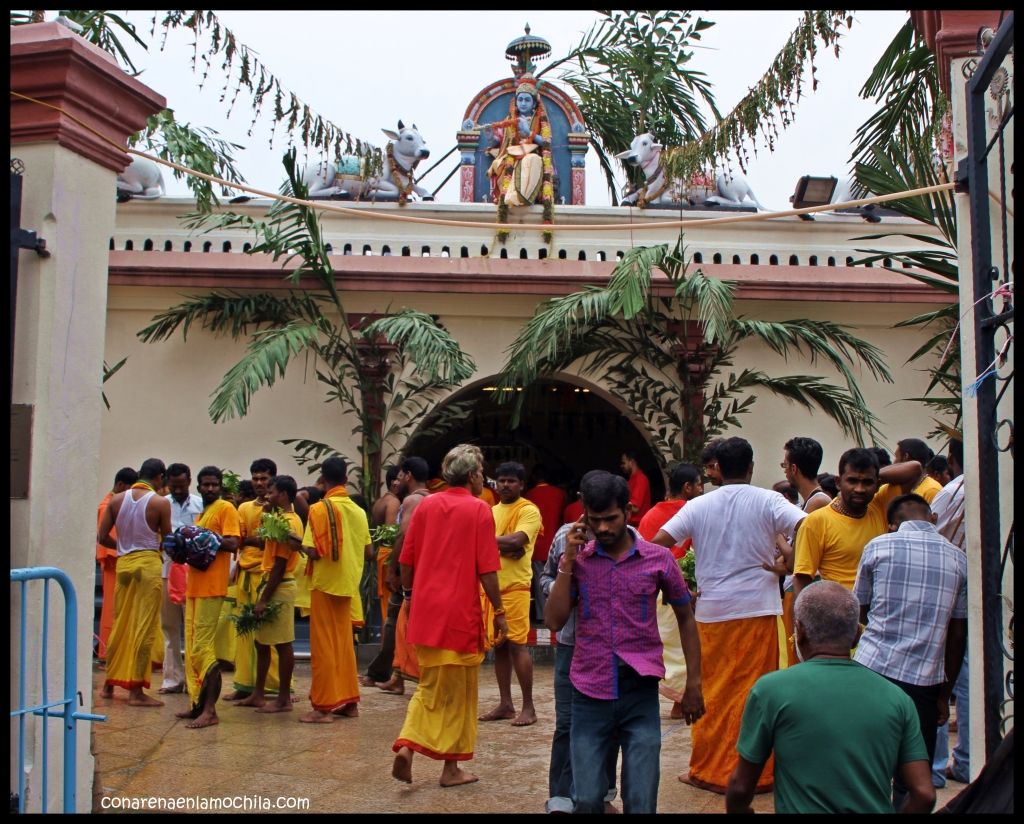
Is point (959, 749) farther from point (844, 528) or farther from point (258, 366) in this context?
point (258, 366)

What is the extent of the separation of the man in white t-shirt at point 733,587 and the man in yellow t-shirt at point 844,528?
0.47 feet

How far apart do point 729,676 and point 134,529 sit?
464 cm

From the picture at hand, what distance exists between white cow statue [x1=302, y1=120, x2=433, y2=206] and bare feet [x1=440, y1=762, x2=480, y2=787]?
7904 millimetres

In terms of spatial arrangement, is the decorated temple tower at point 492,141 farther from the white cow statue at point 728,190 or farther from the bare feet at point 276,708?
the bare feet at point 276,708

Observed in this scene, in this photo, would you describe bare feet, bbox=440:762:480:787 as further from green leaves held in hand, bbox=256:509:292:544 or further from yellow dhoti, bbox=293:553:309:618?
yellow dhoti, bbox=293:553:309:618

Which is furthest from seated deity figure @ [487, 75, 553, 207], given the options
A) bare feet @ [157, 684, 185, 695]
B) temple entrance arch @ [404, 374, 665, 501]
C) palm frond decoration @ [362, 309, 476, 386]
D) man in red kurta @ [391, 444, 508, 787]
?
man in red kurta @ [391, 444, 508, 787]

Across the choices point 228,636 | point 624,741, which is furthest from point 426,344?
point 624,741

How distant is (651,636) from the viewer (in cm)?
450

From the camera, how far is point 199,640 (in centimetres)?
763

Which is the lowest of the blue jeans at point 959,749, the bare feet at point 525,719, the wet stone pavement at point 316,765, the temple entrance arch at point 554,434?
the wet stone pavement at point 316,765

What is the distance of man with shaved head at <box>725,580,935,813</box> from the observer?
124 inches

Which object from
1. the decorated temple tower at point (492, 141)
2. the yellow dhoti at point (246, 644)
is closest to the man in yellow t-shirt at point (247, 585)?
the yellow dhoti at point (246, 644)

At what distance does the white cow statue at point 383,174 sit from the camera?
509 inches

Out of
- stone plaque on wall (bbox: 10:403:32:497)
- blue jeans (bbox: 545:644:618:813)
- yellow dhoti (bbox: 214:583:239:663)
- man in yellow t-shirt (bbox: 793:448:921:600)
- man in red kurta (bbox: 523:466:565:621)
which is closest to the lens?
stone plaque on wall (bbox: 10:403:32:497)
